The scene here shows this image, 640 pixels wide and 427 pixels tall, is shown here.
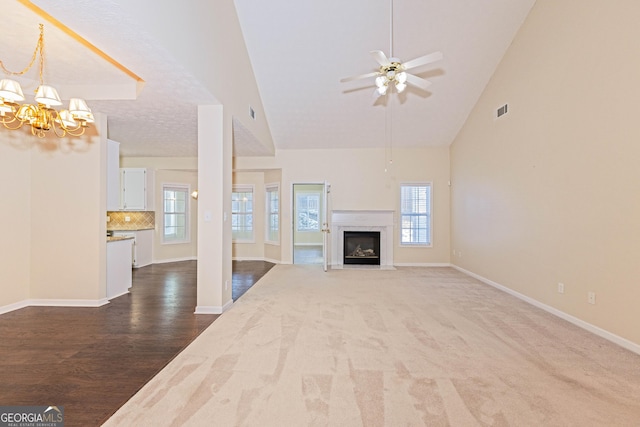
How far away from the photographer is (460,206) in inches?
275

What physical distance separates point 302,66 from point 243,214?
4.63 meters

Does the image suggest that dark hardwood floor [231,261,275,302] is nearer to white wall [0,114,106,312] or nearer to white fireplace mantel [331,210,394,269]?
white fireplace mantel [331,210,394,269]

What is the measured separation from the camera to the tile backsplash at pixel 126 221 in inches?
295

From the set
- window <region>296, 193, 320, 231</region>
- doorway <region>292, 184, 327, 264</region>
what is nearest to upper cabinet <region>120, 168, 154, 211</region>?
doorway <region>292, 184, 327, 264</region>

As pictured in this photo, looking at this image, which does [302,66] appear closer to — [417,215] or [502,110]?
[502,110]

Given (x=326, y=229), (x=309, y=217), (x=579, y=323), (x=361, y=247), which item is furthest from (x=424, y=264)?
(x=309, y=217)

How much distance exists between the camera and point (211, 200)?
13.4 ft

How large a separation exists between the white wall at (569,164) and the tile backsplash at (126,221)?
7719 mm

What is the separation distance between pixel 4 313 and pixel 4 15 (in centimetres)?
358

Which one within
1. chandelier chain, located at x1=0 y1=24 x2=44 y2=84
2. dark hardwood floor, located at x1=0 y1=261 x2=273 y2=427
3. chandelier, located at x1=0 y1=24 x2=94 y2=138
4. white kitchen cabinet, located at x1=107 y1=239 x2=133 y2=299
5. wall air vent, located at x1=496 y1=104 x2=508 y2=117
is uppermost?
wall air vent, located at x1=496 y1=104 x2=508 y2=117

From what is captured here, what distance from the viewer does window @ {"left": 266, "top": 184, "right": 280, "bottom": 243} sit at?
829 centimetres

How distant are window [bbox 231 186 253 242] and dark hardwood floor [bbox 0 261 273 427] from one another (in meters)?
3.81

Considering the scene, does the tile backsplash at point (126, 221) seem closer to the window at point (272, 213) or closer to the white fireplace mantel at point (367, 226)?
the window at point (272, 213)

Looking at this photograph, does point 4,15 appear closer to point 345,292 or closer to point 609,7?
point 345,292
